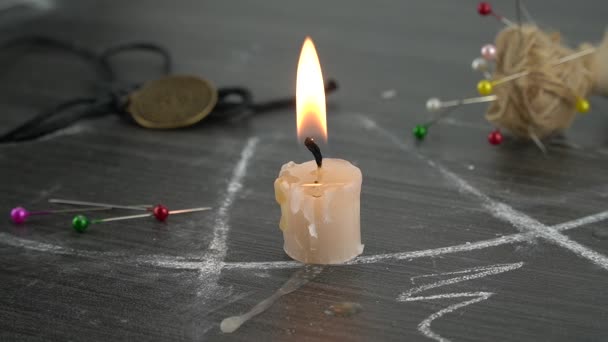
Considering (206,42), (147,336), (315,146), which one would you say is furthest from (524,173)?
(206,42)

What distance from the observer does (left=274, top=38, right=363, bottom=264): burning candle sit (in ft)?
2.96

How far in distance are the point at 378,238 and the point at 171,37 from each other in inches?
34.6

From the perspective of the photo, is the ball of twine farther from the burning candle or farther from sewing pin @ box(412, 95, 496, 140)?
the burning candle

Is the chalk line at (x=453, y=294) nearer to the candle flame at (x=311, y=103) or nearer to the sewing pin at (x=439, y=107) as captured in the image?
the candle flame at (x=311, y=103)

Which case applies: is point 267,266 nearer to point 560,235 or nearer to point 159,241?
point 159,241

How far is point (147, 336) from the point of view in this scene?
0.82 m

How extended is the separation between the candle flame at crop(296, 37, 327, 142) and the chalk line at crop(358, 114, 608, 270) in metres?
0.23

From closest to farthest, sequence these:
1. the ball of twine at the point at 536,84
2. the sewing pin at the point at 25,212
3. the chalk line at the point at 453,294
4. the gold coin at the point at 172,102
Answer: the chalk line at the point at 453,294 → the sewing pin at the point at 25,212 → the ball of twine at the point at 536,84 → the gold coin at the point at 172,102

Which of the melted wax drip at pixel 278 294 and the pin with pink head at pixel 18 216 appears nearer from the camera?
the melted wax drip at pixel 278 294

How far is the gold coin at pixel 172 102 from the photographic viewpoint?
134 cm

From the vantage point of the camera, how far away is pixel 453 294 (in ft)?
2.89

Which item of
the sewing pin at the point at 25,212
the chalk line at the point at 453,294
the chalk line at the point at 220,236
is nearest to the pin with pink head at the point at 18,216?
the sewing pin at the point at 25,212

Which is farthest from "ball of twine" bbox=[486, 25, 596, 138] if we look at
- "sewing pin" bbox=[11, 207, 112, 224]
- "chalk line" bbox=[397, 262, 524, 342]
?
"sewing pin" bbox=[11, 207, 112, 224]

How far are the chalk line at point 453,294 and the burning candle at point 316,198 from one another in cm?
9
